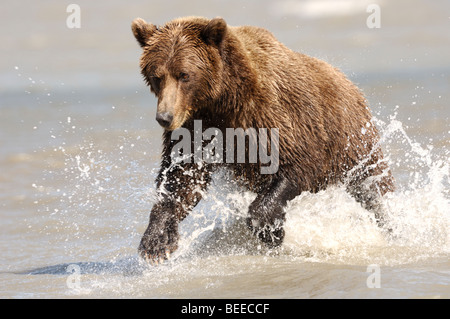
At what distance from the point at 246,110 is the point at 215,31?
65 cm

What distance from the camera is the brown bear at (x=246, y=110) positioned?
18.8ft

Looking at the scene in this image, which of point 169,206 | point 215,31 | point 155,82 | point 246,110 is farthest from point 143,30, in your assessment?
point 169,206

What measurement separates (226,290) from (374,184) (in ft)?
7.67

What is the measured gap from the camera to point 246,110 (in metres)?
6.00

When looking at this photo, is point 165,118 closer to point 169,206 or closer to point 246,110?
point 246,110

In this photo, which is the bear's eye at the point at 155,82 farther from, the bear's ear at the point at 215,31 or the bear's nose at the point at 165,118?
the bear's ear at the point at 215,31

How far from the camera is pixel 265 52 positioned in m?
6.23

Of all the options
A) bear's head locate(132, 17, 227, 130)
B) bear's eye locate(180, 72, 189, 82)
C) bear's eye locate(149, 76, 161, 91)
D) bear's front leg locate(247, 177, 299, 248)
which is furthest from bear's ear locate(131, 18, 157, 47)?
bear's front leg locate(247, 177, 299, 248)

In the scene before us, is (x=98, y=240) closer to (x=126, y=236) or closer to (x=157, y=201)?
(x=126, y=236)

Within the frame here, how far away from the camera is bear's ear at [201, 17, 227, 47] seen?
5.69 meters

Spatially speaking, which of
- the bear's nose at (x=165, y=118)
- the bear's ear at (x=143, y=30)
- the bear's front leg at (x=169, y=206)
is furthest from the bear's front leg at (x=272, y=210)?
the bear's ear at (x=143, y=30)

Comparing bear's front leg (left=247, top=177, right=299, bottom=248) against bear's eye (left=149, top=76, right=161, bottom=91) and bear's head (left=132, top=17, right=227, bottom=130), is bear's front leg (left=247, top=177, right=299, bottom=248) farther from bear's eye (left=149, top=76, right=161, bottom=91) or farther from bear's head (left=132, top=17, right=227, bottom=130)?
bear's eye (left=149, top=76, right=161, bottom=91)

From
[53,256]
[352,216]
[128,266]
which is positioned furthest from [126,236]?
[352,216]
